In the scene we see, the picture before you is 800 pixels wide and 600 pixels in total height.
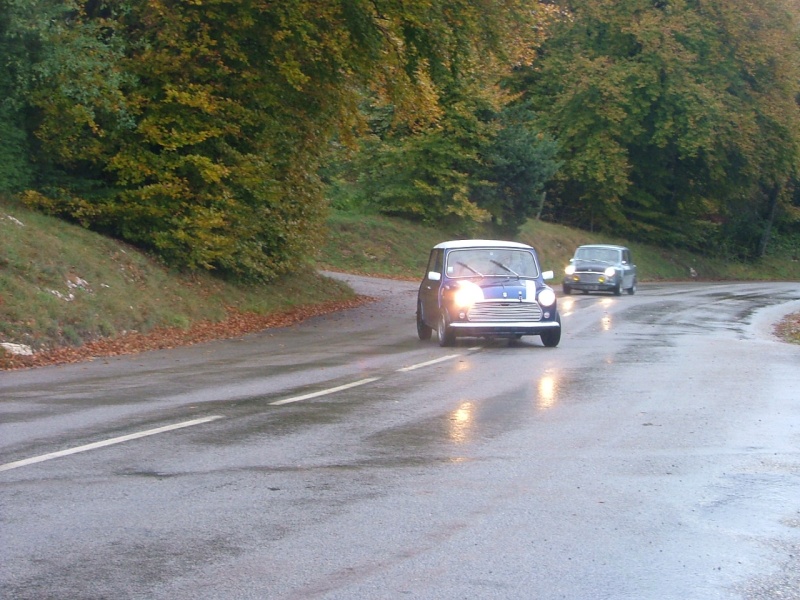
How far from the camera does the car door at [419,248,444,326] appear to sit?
18094 millimetres

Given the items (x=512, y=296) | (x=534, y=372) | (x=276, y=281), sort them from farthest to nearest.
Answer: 1. (x=276, y=281)
2. (x=512, y=296)
3. (x=534, y=372)

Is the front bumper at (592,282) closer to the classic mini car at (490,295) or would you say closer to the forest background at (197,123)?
the forest background at (197,123)

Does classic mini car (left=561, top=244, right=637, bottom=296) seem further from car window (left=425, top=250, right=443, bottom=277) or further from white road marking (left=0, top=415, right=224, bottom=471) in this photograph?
white road marking (left=0, top=415, right=224, bottom=471)

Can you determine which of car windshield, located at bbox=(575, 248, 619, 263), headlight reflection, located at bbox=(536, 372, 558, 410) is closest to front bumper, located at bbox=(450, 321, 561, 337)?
headlight reflection, located at bbox=(536, 372, 558, 410)

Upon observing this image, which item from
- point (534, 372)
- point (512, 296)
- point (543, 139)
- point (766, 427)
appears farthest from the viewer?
point (543, 139)

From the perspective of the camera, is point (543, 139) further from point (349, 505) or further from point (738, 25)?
point (349, 505)

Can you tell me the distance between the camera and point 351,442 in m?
9.04

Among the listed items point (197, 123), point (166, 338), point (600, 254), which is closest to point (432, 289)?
point (166, 338)

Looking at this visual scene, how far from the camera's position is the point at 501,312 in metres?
17.3

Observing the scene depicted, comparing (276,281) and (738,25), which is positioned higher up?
(738,25)

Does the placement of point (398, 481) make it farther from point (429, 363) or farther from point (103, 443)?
point (429, 363)

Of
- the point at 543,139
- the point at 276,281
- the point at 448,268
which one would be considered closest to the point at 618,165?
the point at 543,139

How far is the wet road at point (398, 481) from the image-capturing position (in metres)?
5.55

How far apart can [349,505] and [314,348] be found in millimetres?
10726
